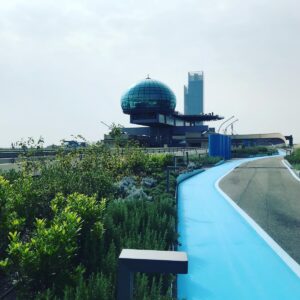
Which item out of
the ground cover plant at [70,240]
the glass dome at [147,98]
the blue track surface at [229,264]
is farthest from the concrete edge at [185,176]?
the glass dome at [147,98]

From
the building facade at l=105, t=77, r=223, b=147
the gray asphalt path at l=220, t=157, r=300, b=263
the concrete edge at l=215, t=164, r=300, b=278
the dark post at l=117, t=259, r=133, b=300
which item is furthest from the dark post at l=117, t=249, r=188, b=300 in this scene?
the building facade at l=105, t=77, r=223, b=147

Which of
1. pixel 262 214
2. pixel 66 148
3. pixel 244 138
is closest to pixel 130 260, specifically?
pixel 262 214

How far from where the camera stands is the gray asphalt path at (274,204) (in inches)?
428

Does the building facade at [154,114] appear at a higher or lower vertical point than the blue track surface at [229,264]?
higher

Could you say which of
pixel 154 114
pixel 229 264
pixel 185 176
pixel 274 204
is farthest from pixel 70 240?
pixel 154 114

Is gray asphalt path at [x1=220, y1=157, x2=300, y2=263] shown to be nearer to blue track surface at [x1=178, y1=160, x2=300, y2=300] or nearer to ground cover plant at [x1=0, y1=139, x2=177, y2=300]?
blue track surface at [x1=178, y1=160, x2=300, y2=300]

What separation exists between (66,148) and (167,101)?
4415 inches

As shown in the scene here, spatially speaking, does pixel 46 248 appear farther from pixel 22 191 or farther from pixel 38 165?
pixel 38 165

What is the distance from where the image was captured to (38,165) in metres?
15.8

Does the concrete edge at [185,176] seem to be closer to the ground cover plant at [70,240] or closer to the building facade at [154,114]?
the ground cover plant at [70,240]

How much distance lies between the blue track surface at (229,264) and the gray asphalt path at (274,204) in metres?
0.59

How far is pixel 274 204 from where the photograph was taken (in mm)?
16016

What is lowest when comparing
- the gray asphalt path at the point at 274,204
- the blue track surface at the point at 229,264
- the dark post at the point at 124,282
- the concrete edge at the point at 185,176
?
the blue track surface at the point at 229,264

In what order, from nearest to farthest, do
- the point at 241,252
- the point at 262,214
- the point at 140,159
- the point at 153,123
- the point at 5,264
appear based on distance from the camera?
1. the point at 5,264
2. the point at 241,252
3. the point at 262,214
4. the point at 140,159
5. the point at 153,123
